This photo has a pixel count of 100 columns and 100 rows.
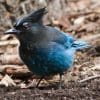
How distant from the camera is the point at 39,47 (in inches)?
232

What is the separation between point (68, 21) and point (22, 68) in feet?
7.51

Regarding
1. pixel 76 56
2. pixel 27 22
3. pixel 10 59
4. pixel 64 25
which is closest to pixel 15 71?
pixel 10 59

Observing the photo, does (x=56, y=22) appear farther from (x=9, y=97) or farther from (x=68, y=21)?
(x=9, y=97)

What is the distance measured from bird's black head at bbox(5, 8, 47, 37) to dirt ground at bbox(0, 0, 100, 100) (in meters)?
0.62

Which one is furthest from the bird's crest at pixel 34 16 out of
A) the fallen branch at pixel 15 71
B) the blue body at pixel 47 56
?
the fallen branch at pixel 15 71

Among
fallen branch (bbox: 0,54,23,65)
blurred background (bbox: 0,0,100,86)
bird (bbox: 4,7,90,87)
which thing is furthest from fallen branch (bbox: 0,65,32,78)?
bird (bbox: 4,7,90,87)

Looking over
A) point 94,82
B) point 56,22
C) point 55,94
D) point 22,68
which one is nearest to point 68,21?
point 56,22

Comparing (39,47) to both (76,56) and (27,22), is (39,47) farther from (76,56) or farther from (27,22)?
(76,56)

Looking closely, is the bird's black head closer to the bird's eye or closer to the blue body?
the bird's eye

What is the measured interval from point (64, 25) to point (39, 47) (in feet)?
9.28

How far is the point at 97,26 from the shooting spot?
846 cm

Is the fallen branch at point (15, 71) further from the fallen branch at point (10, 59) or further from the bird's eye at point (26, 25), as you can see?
the bird's eye at point (26, 25)

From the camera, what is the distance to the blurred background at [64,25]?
22.4 ft

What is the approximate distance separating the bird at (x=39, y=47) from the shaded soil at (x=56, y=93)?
0.25 meters
